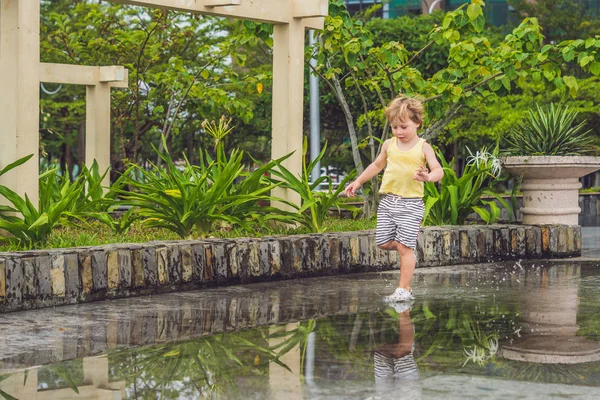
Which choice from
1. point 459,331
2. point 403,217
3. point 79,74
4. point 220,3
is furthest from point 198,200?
point 79,74

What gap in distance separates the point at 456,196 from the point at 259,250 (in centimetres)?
331

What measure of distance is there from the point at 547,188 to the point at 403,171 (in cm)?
452

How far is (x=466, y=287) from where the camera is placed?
8867mm

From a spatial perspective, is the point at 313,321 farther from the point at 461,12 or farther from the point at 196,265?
the point at 461,12

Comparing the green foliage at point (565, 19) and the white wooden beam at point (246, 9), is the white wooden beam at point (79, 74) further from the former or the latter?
the green foliage at point (565, 19)

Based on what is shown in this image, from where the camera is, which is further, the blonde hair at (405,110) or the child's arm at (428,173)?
the blonde hair at (405,110)

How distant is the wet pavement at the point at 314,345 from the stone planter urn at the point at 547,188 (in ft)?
10.8

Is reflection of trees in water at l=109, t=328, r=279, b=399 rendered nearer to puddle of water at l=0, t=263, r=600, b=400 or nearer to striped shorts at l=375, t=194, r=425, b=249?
puddle of water at l=0, t=263, r=600, b=400

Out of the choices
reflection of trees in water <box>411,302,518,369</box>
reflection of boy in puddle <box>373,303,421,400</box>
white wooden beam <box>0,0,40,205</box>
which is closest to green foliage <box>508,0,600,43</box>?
white wooden beam <box>0,0,40,205</box>

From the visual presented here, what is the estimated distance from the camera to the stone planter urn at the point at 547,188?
12.1 meters

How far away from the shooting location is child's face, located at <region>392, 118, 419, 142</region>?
8125mm

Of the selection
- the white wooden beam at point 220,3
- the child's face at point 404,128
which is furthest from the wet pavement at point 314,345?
the white wooden beam at point 220,3

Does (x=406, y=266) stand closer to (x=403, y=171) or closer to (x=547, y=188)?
(x=403, y=171)

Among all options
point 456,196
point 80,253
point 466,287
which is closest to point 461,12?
point 456,196
